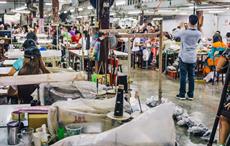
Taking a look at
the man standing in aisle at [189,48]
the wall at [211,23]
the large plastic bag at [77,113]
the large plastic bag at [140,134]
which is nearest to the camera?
the large plastic bag at [140,134]

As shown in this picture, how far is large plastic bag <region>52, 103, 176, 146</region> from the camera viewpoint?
1.84 metres

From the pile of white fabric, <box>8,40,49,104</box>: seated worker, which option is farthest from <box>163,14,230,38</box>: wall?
<box>8,40,49,104</box>: seated worker

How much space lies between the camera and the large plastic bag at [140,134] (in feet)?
6.04

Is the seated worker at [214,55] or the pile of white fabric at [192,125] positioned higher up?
the seated worker at [214,55]

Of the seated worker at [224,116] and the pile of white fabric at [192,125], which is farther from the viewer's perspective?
the pile of white fabric at [192,125]

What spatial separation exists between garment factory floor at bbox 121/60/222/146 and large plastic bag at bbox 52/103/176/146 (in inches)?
114

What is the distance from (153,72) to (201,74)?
165 centimetres

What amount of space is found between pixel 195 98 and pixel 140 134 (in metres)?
5.84

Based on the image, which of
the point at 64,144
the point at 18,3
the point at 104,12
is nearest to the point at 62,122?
the point at 64,144

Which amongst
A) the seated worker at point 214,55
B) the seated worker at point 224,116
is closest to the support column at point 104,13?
the seated worker at point 224,116

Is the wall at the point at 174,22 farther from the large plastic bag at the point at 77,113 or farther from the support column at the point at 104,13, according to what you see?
the large plastic bag at the point at 77,113

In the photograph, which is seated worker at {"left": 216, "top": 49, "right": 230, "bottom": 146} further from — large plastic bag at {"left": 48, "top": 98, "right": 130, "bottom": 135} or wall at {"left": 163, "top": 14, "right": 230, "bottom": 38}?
wall at {"left": 163, "top": 14, "right": 230, "bottom": 38}

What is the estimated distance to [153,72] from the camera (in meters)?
11.5

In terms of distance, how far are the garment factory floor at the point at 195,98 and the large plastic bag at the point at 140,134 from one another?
2907 mm
